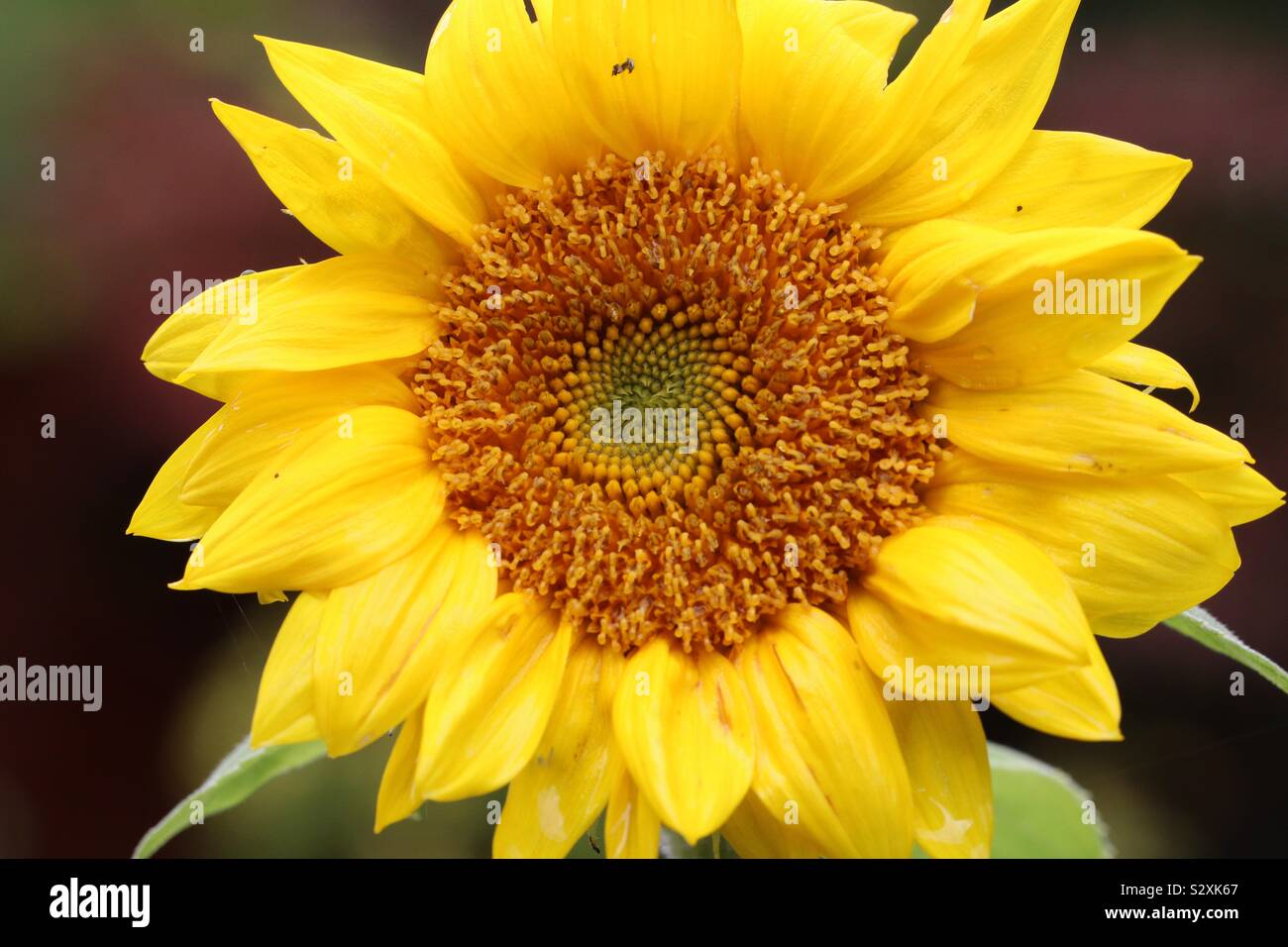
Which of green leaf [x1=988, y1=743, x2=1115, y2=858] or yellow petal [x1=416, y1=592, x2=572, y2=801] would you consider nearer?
yellow petal [x1=416, y1=592, x2=572, y2=801]

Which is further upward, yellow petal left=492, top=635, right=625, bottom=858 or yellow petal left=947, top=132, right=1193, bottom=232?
yellow petal left=947, top=132, right=1193, bottom=232

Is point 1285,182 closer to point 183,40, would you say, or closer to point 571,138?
point 571,138

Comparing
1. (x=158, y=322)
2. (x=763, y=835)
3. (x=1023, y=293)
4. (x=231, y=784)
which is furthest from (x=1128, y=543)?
(x=158, y=322)

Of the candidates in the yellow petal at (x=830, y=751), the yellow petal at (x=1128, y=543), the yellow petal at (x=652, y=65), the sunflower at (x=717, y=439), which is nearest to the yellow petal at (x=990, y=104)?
the sunflower at (x=717, y=439)

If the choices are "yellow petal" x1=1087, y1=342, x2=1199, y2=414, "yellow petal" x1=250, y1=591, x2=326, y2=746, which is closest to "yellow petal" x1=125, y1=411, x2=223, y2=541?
"yellow petal" x1=250, y1=591, x2=326, y2=746

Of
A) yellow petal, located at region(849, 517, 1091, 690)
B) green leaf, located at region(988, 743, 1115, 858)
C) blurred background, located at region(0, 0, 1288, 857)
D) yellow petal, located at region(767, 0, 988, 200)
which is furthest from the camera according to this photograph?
blurred background, located at region(0, 0, 1288, 857)

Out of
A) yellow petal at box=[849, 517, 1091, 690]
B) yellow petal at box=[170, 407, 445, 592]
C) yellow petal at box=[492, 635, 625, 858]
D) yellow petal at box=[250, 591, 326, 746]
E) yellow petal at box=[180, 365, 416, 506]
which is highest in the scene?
yellow petal at box=[180, 365, 416, 506]

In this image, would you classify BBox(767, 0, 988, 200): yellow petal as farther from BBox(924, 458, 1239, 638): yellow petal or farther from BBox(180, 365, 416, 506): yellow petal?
BBox(180, 365, 416, 506): yellow petal

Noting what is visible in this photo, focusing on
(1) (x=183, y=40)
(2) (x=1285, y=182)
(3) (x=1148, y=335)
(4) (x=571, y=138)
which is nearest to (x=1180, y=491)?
(4) (x=571, y=138)

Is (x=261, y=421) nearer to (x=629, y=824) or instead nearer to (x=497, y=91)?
(x=497, y=91)
